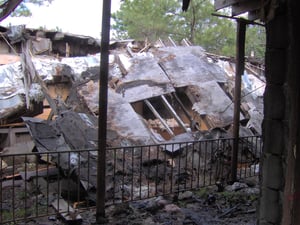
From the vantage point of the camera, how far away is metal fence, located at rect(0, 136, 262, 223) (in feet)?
19.4

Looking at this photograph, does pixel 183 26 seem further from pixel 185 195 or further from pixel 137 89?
pixel 185 195

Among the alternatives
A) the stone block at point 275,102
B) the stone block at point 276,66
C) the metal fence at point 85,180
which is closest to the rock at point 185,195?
the metal fence at point 85,180

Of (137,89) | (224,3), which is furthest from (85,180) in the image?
(137,89)

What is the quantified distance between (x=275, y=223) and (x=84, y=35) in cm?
1597

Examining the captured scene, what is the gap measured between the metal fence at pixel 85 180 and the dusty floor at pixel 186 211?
0.17m

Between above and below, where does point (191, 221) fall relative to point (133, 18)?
below

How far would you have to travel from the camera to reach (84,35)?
58.1 ft

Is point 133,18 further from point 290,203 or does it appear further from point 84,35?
point 290,203

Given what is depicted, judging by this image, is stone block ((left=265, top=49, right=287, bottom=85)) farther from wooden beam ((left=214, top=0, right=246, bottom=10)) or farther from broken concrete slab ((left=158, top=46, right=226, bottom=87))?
broken concrete slab ((left=158, top=46, right=226, bottom=87))

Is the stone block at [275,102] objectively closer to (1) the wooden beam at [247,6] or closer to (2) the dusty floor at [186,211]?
(1) the wooden beam at [247,6]

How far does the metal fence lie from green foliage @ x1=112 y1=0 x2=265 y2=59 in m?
17.0

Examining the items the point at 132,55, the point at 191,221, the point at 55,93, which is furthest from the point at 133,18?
the point at 191,221

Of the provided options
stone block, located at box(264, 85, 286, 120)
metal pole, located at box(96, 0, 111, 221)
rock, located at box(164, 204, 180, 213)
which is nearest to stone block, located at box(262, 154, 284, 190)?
stone block, located at box(264, 85, 286, 120)

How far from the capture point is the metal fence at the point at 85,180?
5.91m
